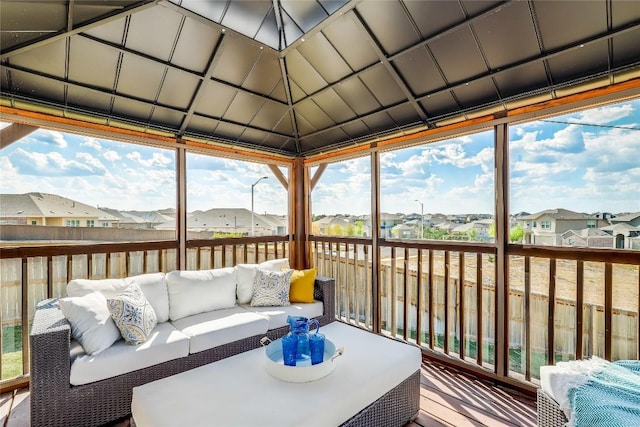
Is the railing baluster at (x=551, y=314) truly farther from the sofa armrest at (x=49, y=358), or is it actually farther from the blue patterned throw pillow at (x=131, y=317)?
the sofa armrest at (x=49, y=358)

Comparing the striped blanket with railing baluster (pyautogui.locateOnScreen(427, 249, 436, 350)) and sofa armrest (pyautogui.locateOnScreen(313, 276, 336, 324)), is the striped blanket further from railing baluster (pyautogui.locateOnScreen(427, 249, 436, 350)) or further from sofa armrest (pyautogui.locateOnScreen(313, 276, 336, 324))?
sofa armrest (pyautogui.locateOnScreen(313, 276, 336, 324))

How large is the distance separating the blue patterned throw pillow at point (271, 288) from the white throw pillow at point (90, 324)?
141cm

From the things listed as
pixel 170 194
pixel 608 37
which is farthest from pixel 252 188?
pixel 608 37

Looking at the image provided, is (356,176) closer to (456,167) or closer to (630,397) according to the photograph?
(456,167)

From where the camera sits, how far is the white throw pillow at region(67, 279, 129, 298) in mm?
2633

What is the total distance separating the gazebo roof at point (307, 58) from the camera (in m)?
2.35

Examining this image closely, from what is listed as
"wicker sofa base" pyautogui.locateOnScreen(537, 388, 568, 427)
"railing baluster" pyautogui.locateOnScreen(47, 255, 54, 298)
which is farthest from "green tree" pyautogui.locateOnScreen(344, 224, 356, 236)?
"railing baluster" pyautogui.locateOnScreen(47, 255, 54, 298)

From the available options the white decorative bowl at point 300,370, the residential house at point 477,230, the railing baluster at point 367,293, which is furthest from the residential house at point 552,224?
the white decorative bowl at point 300,370

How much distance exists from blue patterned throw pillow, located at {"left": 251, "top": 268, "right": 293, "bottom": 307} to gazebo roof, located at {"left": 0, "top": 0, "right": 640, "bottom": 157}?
2003 mm

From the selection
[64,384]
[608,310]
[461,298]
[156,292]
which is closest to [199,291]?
[156,292]

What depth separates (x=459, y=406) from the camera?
2607 mm

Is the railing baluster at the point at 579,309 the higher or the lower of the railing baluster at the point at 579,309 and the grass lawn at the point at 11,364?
the higher

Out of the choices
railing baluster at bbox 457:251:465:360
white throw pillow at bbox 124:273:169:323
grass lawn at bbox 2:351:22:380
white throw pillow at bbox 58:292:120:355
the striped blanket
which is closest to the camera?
the striped blanket

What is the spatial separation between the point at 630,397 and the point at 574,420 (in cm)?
33
